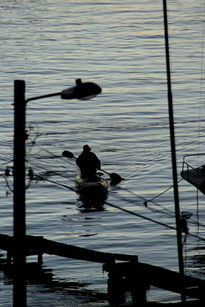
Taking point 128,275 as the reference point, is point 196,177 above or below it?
above

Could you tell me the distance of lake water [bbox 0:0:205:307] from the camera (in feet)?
131

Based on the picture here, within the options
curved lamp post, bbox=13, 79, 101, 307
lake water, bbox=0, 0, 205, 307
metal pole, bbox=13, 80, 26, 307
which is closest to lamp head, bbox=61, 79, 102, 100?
curved lamp post, bbox=13, 79, 101, 307

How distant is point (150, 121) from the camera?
71.5 metres

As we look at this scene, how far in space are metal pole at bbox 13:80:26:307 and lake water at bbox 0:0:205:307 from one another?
778mm

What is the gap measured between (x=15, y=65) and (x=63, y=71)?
640 centimetres

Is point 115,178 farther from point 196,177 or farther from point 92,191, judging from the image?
point 196,177

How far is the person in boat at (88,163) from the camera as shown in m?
50.3

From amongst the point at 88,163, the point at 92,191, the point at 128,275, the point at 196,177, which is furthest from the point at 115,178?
the point at 128,275

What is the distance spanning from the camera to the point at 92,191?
166 feet

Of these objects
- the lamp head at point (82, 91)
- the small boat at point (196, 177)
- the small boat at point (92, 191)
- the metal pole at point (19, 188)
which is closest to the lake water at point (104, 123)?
the small boat at point (92, 191)

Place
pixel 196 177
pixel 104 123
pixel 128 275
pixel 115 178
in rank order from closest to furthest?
pixel 128 275 < pixel 196 177 < pixel 115 178 < pixel 104 123

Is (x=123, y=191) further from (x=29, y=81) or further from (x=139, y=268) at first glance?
(x=29, y=81)

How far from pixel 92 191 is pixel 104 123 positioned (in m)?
20.3

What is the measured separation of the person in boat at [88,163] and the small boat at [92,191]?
24 centimetres
